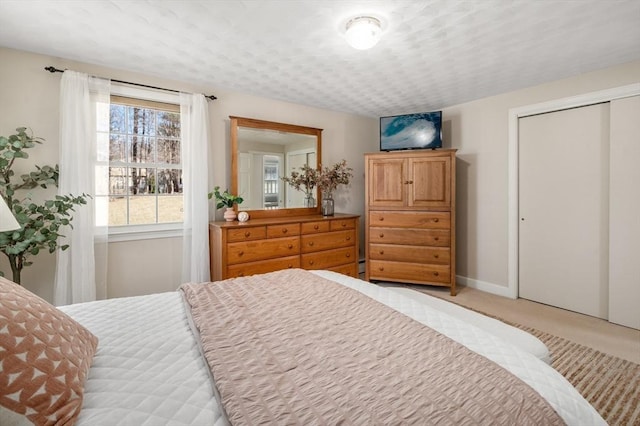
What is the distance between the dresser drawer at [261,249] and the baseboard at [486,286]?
7.57 ft

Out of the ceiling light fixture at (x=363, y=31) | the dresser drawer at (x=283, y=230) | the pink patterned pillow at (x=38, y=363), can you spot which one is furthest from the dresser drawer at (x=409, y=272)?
the pink patterned pillow at (x=38, y=363)

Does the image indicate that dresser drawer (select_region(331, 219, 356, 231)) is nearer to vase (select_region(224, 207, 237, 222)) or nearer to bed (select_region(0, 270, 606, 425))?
vase (select_region(224, 207, 237, 222))

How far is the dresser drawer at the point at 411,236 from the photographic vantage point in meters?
3.67

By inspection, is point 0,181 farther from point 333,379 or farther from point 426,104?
point 426,104

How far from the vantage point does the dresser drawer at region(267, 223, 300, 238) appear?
320 centimetres

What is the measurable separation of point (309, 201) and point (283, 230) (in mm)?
878

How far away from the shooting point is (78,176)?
257 centimetres

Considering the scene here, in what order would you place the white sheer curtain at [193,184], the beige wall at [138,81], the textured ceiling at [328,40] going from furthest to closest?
the white sheer curtain at [193,184]
the beige wall at [138,81]
the textured ceiling at [328,40]

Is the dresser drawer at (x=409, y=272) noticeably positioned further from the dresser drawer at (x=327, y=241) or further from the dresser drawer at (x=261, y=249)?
the dresser drawer at (x=261, y=249)

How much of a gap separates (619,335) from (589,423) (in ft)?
8.29

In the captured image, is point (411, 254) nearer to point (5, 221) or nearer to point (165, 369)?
point (165, 369)

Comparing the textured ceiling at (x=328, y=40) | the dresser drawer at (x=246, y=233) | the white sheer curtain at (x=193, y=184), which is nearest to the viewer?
the textured ceiling at (x=328, y=40)

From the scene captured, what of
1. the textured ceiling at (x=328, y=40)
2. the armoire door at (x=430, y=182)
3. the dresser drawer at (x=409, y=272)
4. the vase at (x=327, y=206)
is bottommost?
the dresser drawer at (x=409, y=272)

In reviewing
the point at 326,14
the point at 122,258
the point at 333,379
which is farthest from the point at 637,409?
the point at 122,258
